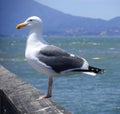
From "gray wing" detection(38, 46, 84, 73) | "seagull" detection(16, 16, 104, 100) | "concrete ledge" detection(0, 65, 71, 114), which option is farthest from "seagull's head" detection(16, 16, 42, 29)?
"concrete ledge" detection(0, 65, 71, 114)

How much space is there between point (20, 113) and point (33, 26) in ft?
3.27

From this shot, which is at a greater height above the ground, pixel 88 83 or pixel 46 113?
pixel 46 113

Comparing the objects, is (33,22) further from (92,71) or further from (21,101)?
(21,101)

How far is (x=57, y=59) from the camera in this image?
12.0ft

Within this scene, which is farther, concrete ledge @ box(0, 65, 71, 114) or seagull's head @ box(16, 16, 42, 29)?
seagull's head @ box(16, 16, 42, 29)

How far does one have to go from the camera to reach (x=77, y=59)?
371cm

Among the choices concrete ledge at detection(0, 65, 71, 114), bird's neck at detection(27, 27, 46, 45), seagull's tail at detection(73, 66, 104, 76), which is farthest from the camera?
bird's neck at detection(27, 27, 46, 45)

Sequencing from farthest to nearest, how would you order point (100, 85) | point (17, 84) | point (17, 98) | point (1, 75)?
1. point (100, 85)
2. point (1, 75)
3. point (17, 84)
4. point (17, 98)

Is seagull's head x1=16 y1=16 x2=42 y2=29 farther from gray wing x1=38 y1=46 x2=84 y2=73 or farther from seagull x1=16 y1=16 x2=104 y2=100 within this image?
gray wing x1=38 y1=46 x2=84 y2=73

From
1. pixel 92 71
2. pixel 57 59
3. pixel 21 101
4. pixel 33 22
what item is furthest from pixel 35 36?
pixel 21 101

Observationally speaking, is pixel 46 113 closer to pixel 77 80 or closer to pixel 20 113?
pixel 20 113

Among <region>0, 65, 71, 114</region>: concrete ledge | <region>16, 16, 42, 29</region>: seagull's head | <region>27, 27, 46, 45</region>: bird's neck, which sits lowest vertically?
<region>0, 65, 71, 114</region>: concrete ledge

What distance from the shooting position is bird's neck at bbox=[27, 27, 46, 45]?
3600 millimetres

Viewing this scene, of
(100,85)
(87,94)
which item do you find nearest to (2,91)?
(87,94)
